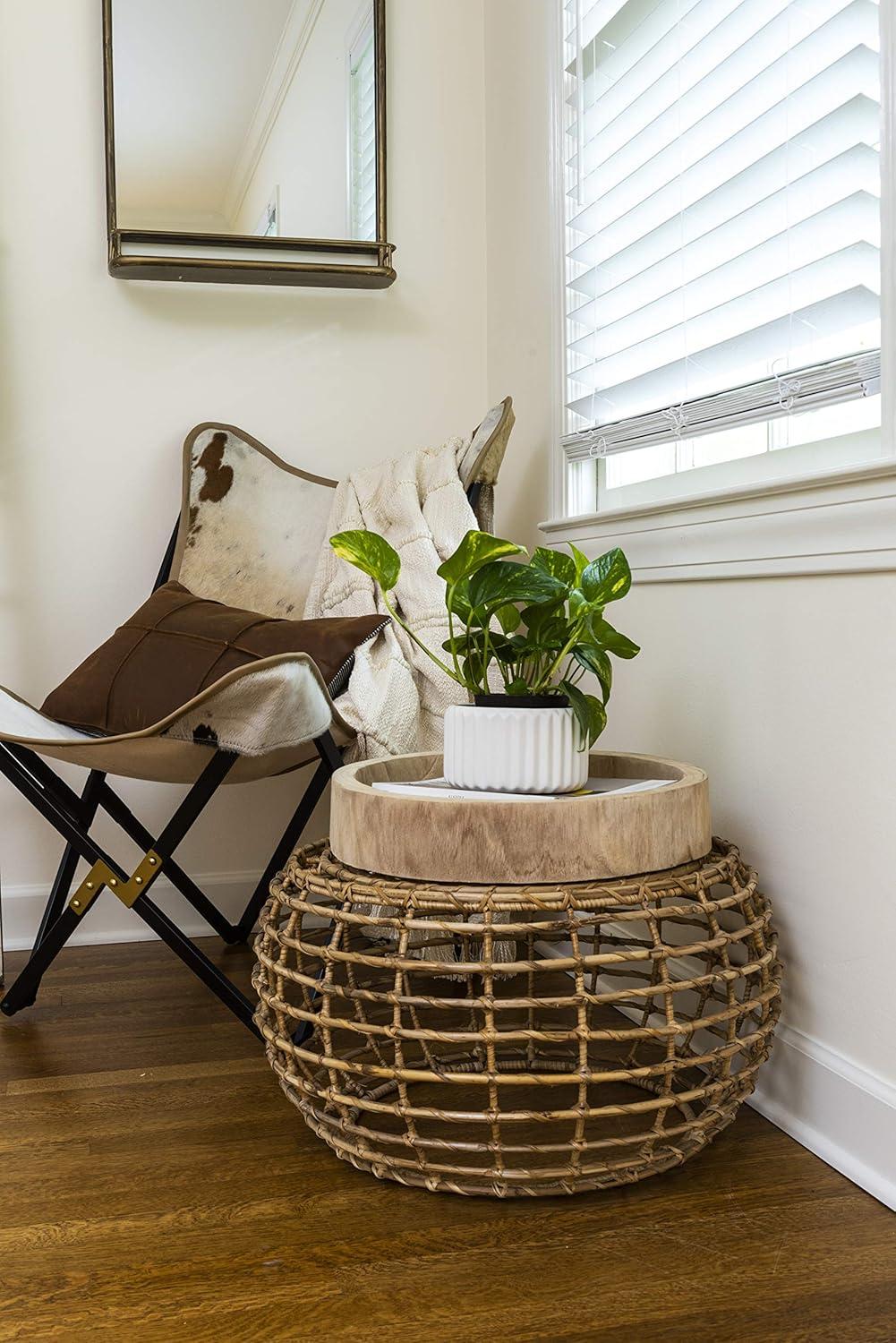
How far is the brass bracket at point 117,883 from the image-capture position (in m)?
1.61

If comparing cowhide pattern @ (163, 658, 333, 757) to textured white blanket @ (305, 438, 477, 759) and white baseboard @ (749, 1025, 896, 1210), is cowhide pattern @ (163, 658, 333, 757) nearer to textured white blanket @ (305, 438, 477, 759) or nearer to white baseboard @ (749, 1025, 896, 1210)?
textured white blanket @ (305, 438, 477, 759)

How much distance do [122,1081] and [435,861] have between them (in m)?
0.63

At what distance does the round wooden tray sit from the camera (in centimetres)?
113

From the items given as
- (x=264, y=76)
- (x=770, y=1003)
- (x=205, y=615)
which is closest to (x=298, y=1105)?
(x=770, y=1003)

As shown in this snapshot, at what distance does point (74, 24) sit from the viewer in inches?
86.6

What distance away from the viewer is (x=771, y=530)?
1329 millimetres

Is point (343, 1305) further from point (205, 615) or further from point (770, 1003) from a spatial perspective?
point (205, 615)

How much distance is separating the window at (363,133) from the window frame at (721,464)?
44 centimetres

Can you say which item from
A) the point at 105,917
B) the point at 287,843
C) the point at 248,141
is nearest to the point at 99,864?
the point at 287,843

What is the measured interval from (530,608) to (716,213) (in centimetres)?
58

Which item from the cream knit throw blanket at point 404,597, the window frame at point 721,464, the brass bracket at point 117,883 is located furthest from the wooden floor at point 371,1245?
the window frame at point 721,464

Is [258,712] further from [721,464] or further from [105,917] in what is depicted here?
[105,917]

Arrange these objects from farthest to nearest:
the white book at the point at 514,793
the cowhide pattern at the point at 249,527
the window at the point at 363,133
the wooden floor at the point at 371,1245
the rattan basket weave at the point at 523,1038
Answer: the window at the point at 363,133
the cowhide pattern at the point at 249,527
the white book at the point at 514,793
the rattan basket weave at the point at 523,1038
the wooden floor at the point at 371,1245

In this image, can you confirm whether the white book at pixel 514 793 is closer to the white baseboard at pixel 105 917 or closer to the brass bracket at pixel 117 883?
the brass bracket at pixel 117 883
